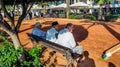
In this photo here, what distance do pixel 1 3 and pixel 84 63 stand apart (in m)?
3.93

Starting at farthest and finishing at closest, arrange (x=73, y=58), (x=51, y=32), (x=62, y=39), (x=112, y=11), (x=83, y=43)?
1. (x=112, y=11)
2. (x=83, y=43)
3. (x=51, y=32)
4. (x=62, y=39)
5. (x=73, y=58)

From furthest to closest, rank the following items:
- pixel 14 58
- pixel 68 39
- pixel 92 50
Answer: pixel 92 50 < pixel 68 39 < pixel 14 58

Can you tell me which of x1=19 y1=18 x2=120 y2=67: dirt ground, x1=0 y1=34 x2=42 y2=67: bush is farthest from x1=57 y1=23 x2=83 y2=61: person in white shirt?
x1=19 y1=18 x2=120 y2=67: dirt ground

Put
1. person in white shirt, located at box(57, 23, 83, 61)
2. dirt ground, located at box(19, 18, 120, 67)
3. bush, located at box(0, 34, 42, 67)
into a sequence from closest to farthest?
bush, located at box(0, 34, 42, 67)
person in white shirt, located at box(57, 23, 83, 61)
dirt ground, located at box(19, 18, 120, 67)

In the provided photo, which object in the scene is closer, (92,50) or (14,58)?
(14,58)

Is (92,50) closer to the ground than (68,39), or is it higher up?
closer to the ground

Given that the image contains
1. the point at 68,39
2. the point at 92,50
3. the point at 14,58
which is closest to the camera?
the point at 14,58

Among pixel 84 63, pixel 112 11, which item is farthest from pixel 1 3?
pixel 112 11

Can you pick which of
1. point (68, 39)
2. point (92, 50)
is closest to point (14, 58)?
point (68, 39)

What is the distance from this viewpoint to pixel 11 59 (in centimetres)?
819

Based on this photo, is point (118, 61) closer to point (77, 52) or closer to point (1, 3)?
point (77, 52)

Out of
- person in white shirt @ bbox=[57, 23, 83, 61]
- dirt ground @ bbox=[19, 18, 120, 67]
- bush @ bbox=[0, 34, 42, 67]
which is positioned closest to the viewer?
bush @ bbox=[0, 34, 42, 67]

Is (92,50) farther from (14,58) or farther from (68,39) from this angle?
(14,58)

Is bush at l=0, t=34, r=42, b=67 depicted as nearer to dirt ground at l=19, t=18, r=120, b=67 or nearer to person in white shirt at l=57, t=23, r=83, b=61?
person in white shirt at l=57, t=23, r=83, b=61
